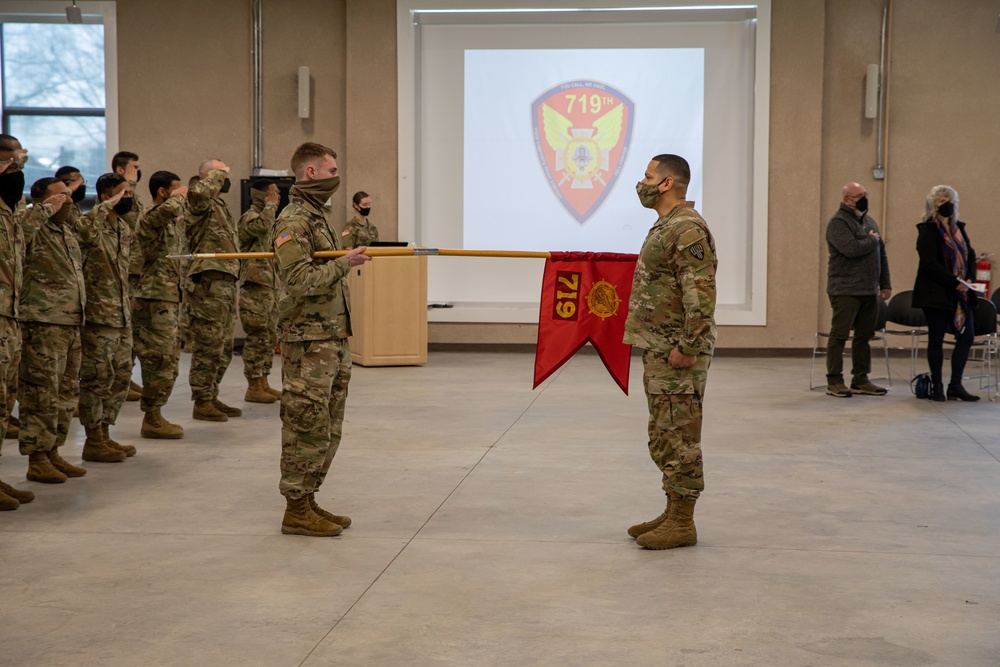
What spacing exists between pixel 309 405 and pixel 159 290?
7.68 ft

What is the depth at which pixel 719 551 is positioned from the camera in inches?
161

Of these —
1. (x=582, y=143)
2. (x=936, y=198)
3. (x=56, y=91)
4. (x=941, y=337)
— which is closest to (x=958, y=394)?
(x=941, y=337)

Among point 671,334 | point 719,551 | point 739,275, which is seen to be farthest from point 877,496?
point 739,275

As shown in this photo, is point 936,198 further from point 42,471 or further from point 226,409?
point 42,471

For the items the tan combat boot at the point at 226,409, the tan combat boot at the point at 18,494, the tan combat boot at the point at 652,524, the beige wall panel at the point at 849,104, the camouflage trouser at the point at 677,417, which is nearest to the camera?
Result: the camouflage trouser at the point at 677,417

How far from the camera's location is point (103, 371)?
Answer: 18.2 ft

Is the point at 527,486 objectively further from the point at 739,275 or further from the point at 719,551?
the point at 739,275

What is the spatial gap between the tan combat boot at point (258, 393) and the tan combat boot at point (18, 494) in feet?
9.93

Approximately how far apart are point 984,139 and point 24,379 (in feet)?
31.5

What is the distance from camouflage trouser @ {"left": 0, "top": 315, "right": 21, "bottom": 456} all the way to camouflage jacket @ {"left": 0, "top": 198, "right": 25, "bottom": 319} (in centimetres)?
5

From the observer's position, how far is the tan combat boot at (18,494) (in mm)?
4768

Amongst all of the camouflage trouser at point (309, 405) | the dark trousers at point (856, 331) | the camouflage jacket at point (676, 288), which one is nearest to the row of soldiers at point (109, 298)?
the camouflage trouser at point (309, 405)

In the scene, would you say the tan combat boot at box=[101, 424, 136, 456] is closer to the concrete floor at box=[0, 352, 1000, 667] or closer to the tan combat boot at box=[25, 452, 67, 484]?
the concrete floor at box=[0, 352, 1000, 667]

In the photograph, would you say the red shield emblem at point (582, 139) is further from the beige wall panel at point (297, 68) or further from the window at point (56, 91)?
the window at point (56, 91)
